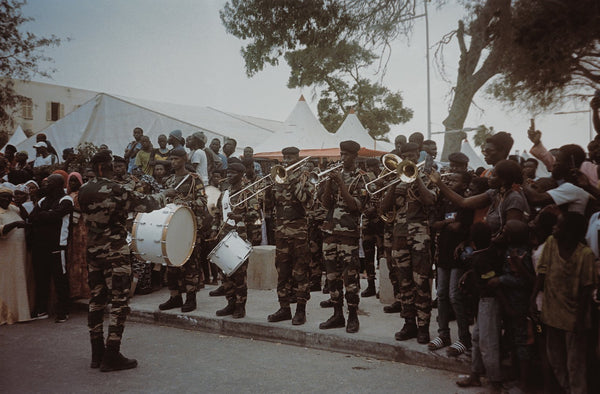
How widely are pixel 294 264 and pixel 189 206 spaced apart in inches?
82.0

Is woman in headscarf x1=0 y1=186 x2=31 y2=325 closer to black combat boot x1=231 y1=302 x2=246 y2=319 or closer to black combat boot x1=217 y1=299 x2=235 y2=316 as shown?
black combat boot x1=217 y1=299 x2=235 y2=316

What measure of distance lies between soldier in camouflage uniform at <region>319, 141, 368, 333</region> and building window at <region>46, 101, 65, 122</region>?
1853 inches

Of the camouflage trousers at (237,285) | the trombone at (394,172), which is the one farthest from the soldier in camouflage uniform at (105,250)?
the trombone at (394,172)

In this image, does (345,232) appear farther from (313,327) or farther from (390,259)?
(313,327)

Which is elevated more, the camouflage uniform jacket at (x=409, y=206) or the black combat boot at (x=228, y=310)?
the camouflage uniform jacket at (x=409, y=206)

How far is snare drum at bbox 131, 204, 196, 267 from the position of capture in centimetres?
699

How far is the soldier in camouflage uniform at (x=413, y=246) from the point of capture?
6184 mm

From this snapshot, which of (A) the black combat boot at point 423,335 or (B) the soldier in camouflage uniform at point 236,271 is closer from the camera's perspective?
(A) the black combat boot at point 423,335

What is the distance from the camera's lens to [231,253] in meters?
7.31

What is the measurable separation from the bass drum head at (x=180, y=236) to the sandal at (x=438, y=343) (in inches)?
140

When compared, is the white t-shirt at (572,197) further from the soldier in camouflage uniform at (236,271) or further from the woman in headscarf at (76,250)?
the woman in headscarf at (76,250)

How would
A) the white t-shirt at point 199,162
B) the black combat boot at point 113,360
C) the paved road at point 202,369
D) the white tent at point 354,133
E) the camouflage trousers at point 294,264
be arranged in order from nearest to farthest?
the paved road at point 202,369 < the black combat boot at point 113,360 < the camouflage trousers at point 294,264 < the white t-shirt at point 199,162 < the white tent at point 354,133

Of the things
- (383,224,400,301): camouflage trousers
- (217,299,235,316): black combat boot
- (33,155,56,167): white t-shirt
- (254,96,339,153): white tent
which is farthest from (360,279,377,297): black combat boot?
(33,155,56,167): white t-shirt

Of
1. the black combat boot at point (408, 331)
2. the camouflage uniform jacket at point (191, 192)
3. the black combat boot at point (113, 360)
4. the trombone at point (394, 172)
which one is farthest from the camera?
the camouflage uniform jacket at point (191, 192)
